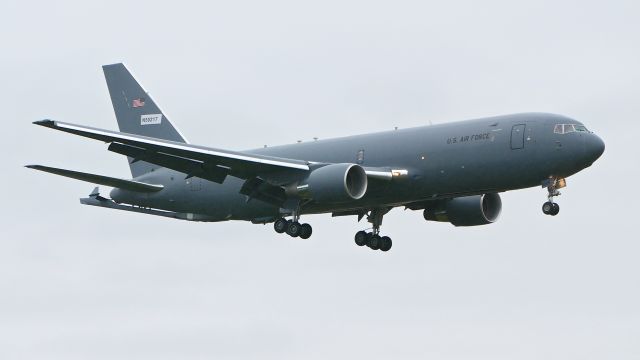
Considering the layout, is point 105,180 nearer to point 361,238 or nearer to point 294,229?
point 294,229

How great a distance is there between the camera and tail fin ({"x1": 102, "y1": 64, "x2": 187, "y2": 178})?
235 ft

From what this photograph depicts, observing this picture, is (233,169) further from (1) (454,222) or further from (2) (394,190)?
(1) (454,222)

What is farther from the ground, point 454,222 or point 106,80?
point 106,80

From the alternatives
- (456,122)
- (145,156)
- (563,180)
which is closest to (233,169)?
(145,156)

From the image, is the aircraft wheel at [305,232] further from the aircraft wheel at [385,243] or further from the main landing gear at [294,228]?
the aircraft wheel at [385,243]

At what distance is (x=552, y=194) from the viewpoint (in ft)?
194

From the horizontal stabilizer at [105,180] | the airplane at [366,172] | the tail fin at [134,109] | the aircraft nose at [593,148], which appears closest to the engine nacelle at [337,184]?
the airplane at [366,172]

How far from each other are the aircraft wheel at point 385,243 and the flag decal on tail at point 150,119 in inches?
483

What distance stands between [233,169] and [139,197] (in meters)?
7.40

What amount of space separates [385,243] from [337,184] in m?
8.49

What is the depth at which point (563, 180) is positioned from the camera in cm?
5941

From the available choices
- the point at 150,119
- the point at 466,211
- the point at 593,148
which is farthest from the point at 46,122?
the point at 466,211

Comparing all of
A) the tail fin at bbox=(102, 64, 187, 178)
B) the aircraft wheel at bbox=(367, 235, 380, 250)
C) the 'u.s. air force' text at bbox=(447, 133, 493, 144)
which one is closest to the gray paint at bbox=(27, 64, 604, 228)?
the 'u.s. air force' text at bbox=(447, 133, 493, 144)

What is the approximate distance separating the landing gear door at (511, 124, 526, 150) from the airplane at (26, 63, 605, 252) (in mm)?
47
